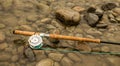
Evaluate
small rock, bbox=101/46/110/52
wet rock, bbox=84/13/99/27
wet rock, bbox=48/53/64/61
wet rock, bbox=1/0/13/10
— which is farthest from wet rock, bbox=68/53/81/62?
wet rock, bbox=1/0/13/10

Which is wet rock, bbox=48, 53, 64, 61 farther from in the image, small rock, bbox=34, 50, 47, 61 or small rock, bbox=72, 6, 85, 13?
small rock, bbox=72, 6, 85, 13

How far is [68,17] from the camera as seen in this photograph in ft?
12.3

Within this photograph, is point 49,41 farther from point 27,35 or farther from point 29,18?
point 29,18

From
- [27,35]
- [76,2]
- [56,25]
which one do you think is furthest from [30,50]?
[76,2]

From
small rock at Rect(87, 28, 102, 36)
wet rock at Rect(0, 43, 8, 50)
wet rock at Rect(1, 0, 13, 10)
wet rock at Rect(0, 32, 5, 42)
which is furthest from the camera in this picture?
wet rock at Rect(1, 0, 13, 10)

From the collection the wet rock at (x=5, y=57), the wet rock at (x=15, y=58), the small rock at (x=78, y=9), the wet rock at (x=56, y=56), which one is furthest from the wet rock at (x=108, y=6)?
the wet rock at (x=5, y=57)

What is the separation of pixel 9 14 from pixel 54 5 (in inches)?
41.0

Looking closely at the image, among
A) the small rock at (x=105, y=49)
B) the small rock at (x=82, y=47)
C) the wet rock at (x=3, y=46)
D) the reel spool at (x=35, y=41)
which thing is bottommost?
the small rock at (x=105, y=49)

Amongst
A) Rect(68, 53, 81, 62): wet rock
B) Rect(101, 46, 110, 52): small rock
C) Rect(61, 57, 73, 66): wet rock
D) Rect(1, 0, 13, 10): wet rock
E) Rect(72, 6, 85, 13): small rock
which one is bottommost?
Rect(61, 57, 73, 66): wet rock

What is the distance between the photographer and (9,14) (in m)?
4.02

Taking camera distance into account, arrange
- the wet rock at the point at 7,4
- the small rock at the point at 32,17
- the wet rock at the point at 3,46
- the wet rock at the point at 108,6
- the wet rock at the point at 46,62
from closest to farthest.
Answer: the wet rock at the point at 46,62, the wet rock at the point at 3,46, the small rock at the point at 32,17, the wet rock at the point at 7,4, the wet rock at the point at 108,6

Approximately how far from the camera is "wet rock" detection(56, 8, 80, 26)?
12.4 ft

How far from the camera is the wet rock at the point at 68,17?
377 cm

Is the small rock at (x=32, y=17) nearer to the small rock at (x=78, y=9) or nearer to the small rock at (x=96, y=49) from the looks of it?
the small rock at (x=78, y=9)
